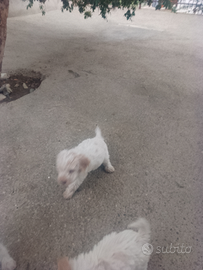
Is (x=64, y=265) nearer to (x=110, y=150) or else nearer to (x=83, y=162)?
(x=83, y=162)

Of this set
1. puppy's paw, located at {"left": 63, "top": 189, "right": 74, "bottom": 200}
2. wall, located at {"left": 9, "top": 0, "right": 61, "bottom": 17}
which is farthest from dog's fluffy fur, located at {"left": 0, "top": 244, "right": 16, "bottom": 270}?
wall, located at {"left": 9, "top": 0, "right": 61, "bottom": 17}

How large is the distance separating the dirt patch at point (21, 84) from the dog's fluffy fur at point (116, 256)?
9.56 ft

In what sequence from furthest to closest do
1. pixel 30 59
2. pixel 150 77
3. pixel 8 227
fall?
pixel 30 59 → pixel 150 77 → pixel 8 227

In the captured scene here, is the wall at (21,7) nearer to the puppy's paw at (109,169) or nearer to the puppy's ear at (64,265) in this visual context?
the puppy's paw at (109,169)

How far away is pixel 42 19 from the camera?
26.2 ft

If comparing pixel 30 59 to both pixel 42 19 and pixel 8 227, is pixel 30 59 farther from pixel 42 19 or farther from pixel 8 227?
pixel 42 19

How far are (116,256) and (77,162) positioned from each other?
2.45 ft

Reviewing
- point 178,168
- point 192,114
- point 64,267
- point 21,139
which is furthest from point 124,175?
point 192,114

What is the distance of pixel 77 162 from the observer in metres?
1.54

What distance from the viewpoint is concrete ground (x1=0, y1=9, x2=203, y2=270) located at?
1.55 m

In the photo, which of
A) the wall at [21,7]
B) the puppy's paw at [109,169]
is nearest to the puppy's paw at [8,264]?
the puppy's paw at [109,169]

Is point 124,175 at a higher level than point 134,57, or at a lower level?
lower

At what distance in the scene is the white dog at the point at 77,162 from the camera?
1.52 m

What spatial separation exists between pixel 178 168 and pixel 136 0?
2.84 metres
